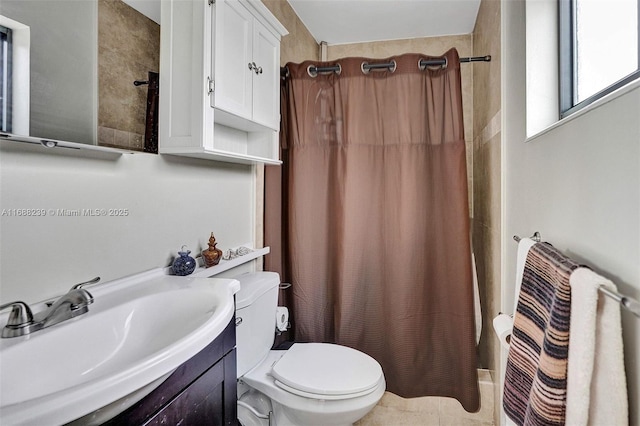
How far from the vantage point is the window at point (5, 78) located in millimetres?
819

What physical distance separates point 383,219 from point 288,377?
939mm

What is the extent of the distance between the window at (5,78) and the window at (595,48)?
139 centimetres

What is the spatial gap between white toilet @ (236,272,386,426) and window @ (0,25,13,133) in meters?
0.90

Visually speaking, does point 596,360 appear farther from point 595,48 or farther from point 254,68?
point 254,68

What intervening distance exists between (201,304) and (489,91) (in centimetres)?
176

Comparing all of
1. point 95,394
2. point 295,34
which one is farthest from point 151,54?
point 295,34

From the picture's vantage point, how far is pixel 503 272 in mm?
1567

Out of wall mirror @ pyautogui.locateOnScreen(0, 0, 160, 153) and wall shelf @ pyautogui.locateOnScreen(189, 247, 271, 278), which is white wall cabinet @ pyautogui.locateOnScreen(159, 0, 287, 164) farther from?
wall shelf @ pyautogui.locateOnScreen(189, 247, 271, 278)

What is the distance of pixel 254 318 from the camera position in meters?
1.51

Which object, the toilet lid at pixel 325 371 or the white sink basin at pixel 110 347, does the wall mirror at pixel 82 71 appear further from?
the toilet lid at pixel 325 371

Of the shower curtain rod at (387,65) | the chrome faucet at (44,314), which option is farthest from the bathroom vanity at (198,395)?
the shower curtain rod at (387,65)

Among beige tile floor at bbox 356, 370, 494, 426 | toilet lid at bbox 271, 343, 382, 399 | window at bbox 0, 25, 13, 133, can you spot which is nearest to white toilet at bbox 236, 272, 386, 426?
toilet lid at bbox 271, 343, 382, 399

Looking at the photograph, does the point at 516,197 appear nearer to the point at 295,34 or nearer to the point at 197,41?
the point at 197,41

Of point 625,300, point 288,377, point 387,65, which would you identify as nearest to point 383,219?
point 387,65
